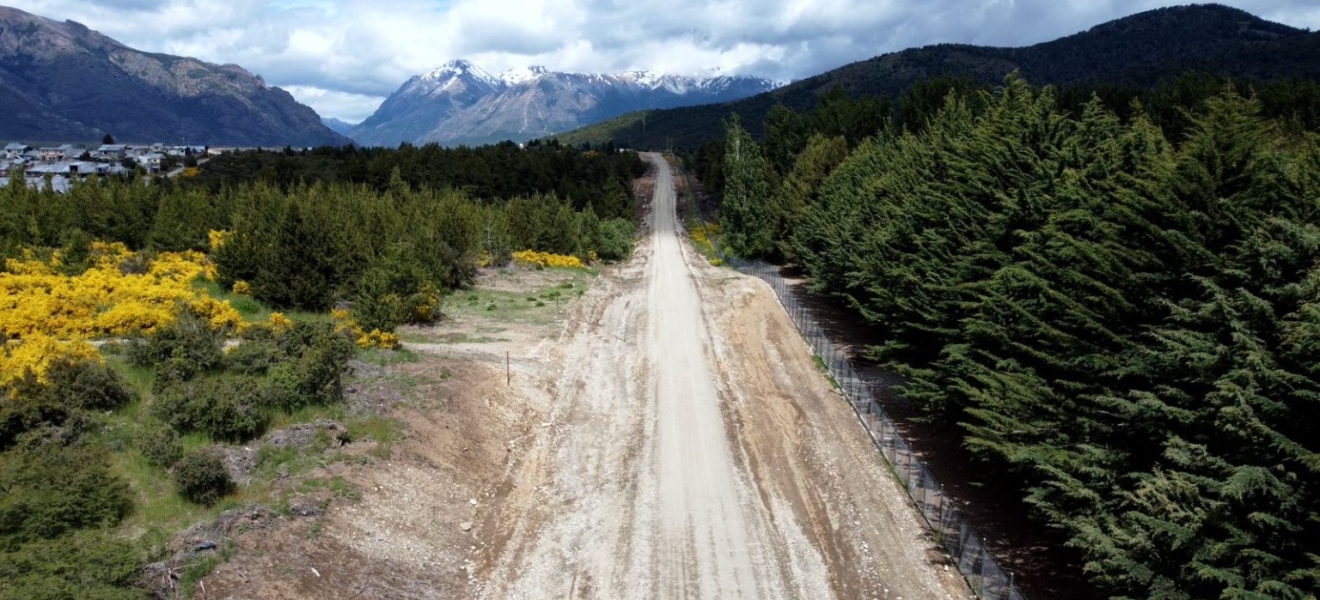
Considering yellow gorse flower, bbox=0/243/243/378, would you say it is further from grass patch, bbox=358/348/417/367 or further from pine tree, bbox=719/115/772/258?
pine tree, bbox=719/115/772/258

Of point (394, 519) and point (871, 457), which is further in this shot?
point (871, 457)

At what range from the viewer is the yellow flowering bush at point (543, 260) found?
56431 mm

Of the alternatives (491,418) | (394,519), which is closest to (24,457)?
(394,519)

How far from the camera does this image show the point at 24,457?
1503 centimetres

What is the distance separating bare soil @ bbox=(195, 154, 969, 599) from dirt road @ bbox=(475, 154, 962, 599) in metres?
0.06

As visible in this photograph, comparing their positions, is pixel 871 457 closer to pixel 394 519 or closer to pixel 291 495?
pixel 394 519

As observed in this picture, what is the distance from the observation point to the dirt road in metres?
16.3

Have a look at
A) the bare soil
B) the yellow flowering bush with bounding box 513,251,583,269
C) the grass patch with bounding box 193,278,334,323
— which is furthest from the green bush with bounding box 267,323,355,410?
the yellow flowering bush with bounding box 513,251,583,269

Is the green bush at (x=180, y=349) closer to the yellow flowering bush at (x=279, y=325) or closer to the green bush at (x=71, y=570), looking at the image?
the yellow flowering bush at (x=279, y=325)

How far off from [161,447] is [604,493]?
10630 millimetres

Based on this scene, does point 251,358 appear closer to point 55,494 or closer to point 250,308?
point 55,494

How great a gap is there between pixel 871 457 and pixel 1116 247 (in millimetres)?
10302

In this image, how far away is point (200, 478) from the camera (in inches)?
606

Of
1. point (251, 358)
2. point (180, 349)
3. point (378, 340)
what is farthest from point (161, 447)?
point (378, 340)
